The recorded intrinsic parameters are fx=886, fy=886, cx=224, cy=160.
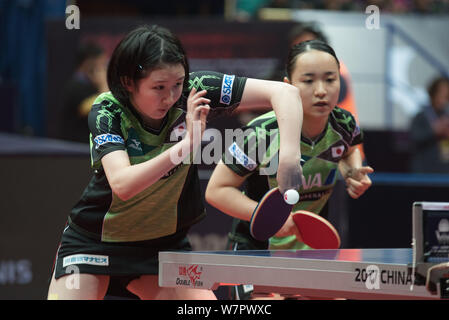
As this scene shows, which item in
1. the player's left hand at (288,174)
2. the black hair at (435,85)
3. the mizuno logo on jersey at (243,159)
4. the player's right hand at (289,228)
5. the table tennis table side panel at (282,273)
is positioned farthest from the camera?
the black hair at (435,85)

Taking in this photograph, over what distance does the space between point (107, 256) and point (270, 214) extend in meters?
0.68

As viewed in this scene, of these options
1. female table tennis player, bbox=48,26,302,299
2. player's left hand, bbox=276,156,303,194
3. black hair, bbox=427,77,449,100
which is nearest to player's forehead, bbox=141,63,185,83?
female table tennis player, bbox=48,26,302,299

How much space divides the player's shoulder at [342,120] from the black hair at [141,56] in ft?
2.88

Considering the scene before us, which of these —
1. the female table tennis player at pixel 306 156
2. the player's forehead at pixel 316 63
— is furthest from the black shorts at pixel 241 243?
the player's forehead at pixel 316 63

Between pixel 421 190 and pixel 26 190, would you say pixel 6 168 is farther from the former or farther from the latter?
pixel 421 190

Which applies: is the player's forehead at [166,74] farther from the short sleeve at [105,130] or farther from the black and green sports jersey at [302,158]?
the black and green sports jersey at [302,158]

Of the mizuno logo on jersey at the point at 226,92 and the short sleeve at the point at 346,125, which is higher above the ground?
the mizuno logo on jersey at the point at 226,92

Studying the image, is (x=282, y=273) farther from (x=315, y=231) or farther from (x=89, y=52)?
(x=89, y=52)

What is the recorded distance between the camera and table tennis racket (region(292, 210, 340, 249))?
3443 millimetres

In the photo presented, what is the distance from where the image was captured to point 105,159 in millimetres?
3143

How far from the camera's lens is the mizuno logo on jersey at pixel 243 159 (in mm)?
3809

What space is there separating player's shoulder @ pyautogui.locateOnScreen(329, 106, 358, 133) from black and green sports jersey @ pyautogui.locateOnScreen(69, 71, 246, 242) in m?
0.70

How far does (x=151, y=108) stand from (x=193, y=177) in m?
0.45

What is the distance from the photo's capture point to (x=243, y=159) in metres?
3.81
